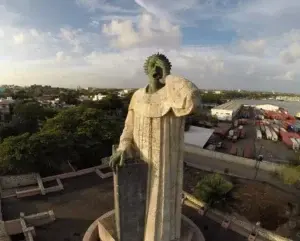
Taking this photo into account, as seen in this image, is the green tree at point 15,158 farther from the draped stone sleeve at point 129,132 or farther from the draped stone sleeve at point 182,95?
the draped stone sleeve at point 182,95

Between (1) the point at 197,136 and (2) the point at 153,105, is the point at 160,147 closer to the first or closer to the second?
(2) the point at 153,105

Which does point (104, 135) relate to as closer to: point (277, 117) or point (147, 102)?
point (147, 102)

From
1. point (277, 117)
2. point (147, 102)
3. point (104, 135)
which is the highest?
point (147, 102)

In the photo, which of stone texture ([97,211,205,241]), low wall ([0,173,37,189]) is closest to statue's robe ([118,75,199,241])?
stone texture ([97,211,205,241])

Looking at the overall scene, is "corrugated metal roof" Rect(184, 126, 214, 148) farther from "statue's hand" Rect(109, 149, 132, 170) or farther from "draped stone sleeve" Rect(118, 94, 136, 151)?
"statue's hand" Rect(109, 149, 132, 170)

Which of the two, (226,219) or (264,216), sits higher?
(226,219)

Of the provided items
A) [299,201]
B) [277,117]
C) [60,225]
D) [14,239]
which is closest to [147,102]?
[60,225]
